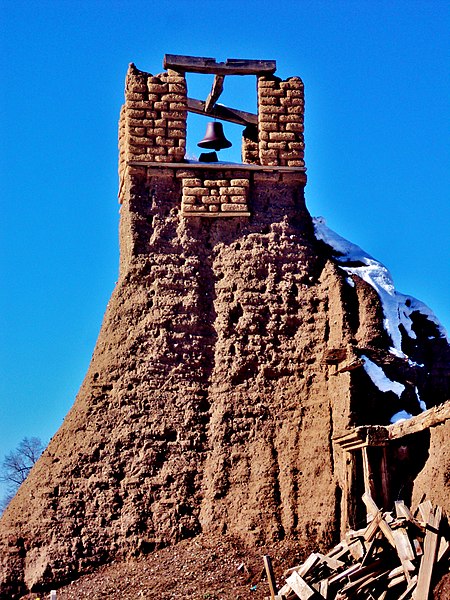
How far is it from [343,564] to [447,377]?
4.08 metres

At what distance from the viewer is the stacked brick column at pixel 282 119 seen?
68.3 feet

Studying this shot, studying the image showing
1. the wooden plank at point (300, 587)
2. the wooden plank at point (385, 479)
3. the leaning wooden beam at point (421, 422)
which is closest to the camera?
the wooden plank at point (300, 587)

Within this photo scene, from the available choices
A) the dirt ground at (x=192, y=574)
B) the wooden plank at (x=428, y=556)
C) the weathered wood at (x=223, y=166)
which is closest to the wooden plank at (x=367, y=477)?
the dirt ground at (x=192, y=574)

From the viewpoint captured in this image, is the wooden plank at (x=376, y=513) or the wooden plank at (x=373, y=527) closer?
the wooden plank at (x=376, y=513)

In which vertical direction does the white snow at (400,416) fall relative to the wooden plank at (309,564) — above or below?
above

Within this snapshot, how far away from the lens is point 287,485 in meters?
19.0

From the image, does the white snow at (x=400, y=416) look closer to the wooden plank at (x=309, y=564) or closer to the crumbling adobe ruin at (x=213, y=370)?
the crumbling adobe ruin at (x=213, y=370)

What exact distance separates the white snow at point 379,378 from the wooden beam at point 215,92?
509 centimetres

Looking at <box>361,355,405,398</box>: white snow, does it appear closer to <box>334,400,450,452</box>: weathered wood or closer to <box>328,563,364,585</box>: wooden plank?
<box>334,400,450,452</box>: weathered wood

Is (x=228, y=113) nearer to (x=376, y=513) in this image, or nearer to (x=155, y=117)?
(x=155, y=117)

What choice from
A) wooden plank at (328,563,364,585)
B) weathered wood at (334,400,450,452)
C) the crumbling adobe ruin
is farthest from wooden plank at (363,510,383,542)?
weathered wood at (334,400,450,452)

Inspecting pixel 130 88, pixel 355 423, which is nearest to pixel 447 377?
pixel 355 423

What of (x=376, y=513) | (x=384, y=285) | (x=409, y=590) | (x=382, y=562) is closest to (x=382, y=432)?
(x=376, y=513)

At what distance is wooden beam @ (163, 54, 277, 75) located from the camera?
2084 cm
